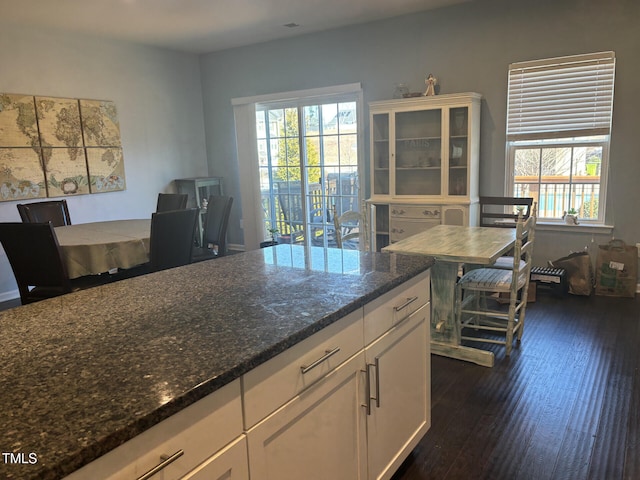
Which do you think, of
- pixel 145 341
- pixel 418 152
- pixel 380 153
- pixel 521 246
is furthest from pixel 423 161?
pixel 145 341

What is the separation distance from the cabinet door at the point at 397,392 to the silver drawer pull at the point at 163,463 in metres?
0.75

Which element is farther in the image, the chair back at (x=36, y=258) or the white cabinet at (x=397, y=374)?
the chair back at (x=36, y=258)

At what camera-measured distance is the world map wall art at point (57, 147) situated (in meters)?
4.54

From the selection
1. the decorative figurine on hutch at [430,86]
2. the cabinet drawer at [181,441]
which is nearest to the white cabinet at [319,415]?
the cabinet drawer at [181,441]

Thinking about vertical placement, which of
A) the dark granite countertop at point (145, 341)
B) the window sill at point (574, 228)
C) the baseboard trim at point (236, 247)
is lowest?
the baseboard trim at point (236, 247)

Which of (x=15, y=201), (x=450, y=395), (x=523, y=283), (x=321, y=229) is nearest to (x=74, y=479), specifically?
(x=450, y=395)

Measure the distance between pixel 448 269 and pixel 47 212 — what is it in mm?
3652

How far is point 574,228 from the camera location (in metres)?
4.34

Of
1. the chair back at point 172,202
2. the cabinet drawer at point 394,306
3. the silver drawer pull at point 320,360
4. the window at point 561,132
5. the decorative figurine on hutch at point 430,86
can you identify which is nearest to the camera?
the silver drawer pull at point 320,360

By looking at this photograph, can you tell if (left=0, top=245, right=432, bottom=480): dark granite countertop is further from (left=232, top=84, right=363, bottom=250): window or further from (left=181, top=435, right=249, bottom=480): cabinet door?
(left=232, top=84, right=363, bottom=250): window

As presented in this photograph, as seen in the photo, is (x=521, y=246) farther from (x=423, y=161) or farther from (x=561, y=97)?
(x=561, y=97)

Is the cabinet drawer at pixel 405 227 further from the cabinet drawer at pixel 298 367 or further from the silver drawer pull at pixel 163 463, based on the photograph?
the silver drawer pull at pixel 163 463

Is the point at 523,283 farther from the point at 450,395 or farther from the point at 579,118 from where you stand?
the point at 579,118

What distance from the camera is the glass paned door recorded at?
18.0ft
